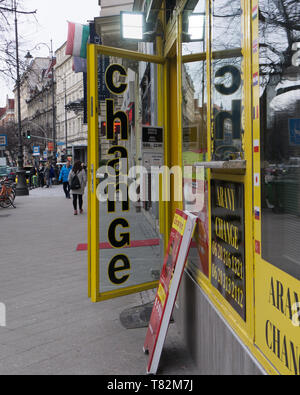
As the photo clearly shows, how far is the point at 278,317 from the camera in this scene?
6.03 feet

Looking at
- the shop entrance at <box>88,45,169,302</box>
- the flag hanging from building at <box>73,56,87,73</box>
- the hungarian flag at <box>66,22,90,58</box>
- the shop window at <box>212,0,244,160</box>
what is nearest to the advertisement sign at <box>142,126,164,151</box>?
the shop entrance at <box>88,45,169,302</box>

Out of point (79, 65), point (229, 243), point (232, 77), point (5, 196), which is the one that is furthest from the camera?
point (5, 196)

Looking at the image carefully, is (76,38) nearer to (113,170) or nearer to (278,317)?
(113,170)

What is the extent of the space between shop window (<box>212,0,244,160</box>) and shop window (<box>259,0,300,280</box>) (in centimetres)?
37

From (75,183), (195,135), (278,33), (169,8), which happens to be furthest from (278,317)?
(75,183)

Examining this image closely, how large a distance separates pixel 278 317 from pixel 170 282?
1412mm

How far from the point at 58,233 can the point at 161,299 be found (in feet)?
24.1

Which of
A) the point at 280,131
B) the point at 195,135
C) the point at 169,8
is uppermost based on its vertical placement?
the point at 169,8

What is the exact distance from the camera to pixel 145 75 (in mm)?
11930

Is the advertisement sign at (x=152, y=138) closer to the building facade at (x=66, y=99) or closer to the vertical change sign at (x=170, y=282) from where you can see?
the vertical change sign at (x=170, y=282)

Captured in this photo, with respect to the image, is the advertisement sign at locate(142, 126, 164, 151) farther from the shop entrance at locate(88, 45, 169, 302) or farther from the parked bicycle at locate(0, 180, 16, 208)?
the parked bicycle at locate(0, 180, 16, 208)

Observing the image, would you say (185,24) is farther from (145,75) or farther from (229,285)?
(145,75)

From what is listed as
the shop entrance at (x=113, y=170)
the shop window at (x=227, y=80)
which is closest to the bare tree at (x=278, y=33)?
the shop window at (x=227, y=80)

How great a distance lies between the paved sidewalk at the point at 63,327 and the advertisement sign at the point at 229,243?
1.04m
